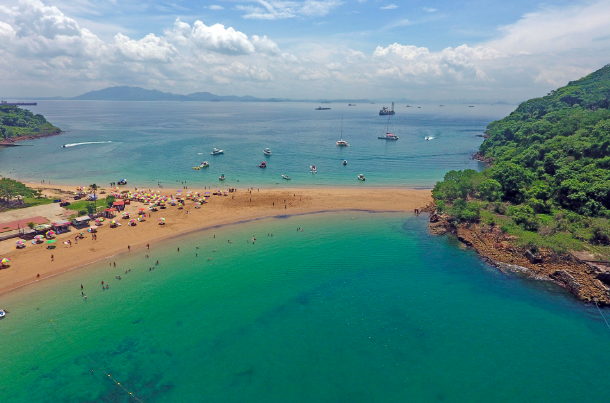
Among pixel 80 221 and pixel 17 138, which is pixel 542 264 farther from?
pixel 17 138

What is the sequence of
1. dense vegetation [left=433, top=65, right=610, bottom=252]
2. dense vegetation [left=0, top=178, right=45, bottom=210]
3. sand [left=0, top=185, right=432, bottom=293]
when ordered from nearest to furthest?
sand [left=0, top=185, right=432, bottom=293]
dense vegetation [left=433, top=65, right=610, bottom=252]
dense vegetation [left=0, top=178, right=45, bottom=210]

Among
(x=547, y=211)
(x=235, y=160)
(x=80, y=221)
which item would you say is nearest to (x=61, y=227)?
(x=80, y=221)

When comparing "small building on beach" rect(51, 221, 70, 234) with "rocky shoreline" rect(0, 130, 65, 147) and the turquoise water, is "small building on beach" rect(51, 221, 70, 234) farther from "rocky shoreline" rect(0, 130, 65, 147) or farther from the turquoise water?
"rocky shoreline" rect(0, 130, 65, 147)

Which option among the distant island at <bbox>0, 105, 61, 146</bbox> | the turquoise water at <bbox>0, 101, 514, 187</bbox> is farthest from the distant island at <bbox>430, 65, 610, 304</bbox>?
the distant island at <bbox>0, 105, 61, 146</bbox>

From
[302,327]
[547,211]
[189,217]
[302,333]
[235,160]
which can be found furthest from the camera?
[235,160]

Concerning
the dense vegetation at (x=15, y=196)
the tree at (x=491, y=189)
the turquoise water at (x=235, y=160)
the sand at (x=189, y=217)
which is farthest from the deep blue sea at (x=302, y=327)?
the turquoise water at (x=235, y=160)

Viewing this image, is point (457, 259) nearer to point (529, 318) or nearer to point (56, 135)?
point (529, 318)
